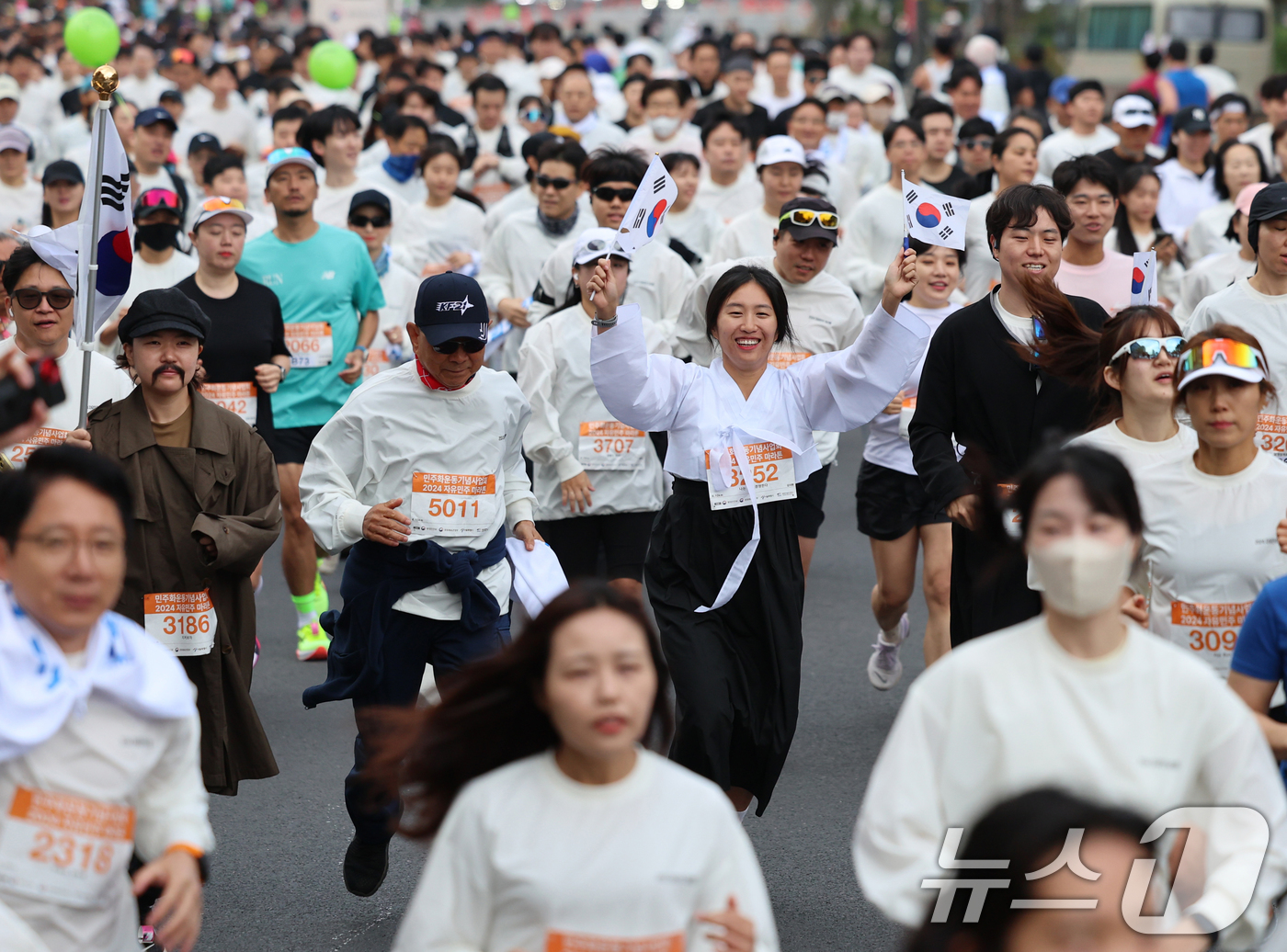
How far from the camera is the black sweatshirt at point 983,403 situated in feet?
17.4

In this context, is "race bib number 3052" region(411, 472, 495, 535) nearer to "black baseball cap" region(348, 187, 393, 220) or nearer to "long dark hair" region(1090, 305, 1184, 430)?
"long dark hair" region(1090, 305, 1184, 430)

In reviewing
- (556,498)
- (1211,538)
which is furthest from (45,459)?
→ (556,498)

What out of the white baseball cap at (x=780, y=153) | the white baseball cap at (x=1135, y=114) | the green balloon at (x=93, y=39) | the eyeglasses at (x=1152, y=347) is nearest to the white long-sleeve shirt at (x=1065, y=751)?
the eyeglasses at (x=1152, y=347)

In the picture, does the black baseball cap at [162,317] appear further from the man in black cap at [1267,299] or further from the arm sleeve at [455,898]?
the man in black cap at [1267,299]

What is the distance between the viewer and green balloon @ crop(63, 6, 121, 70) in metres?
12.1

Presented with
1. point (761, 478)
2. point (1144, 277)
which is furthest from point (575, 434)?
point (1144, 277)

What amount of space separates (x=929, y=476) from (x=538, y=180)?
161 inches

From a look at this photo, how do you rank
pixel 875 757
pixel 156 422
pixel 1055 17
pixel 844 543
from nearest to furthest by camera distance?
pixel 156 422 → pixel 875 757 → pixel 844 543 → pixel 1055 17

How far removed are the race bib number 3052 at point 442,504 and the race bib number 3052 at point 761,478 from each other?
0.76 meters

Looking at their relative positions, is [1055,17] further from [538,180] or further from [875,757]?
[875,757]

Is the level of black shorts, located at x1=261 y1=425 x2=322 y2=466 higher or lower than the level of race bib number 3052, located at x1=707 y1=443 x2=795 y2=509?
lower

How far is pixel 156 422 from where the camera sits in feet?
16.9

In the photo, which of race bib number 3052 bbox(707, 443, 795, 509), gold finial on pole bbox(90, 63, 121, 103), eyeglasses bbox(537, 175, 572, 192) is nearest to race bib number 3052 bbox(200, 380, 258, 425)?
gold finial on pole bbox(90, 63, 121, 103)

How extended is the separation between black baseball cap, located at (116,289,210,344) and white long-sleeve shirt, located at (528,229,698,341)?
285 centimetres
